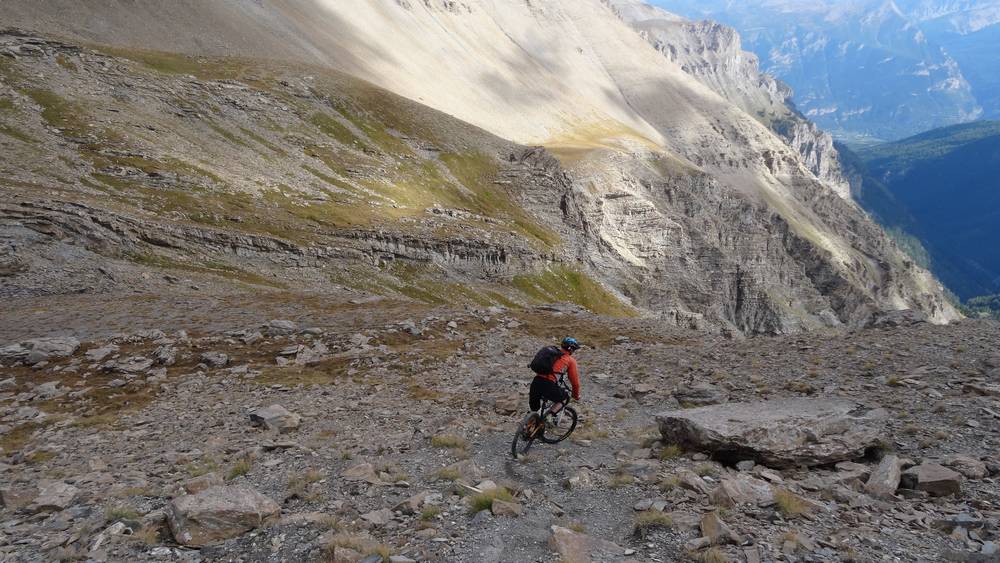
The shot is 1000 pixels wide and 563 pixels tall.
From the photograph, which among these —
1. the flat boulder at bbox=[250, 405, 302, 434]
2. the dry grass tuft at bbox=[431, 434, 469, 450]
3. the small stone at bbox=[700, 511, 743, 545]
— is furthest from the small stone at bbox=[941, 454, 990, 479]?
the flat boulder at bbox=[250, 405, 302, 434]

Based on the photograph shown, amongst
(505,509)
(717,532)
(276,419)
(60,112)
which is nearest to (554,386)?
(505,509)

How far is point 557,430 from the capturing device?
15.6 m

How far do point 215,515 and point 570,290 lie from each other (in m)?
68.7

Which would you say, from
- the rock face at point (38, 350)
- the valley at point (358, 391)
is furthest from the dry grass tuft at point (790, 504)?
the rock face at point (38, 350)

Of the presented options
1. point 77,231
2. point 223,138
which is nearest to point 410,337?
point 77,231

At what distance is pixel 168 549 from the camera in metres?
9.10

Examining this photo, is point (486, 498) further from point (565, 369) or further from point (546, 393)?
point (565, 369)

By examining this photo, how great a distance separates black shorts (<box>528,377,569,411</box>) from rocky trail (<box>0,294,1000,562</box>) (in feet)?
4.66

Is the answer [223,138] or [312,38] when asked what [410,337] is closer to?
[223,138]

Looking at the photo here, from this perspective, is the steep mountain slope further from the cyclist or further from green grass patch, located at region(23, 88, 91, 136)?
the cyclist

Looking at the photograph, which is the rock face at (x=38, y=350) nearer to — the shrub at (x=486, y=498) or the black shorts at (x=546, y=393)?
the black shorts at (x=546, y=393)

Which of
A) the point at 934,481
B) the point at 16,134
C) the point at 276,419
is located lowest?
the point at 16,134

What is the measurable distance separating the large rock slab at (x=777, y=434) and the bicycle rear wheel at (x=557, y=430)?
2390mm

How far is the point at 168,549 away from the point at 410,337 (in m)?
17.7
